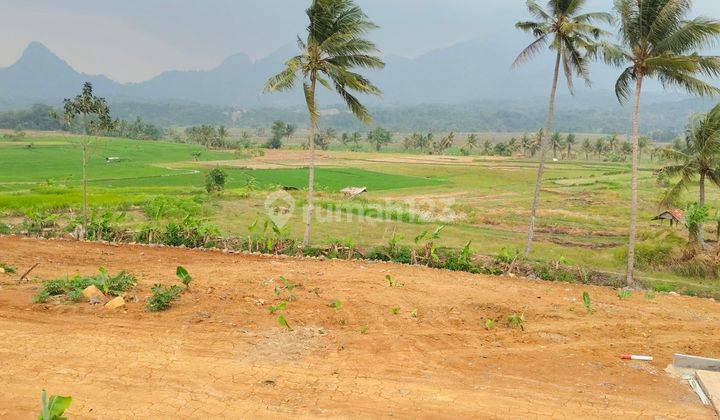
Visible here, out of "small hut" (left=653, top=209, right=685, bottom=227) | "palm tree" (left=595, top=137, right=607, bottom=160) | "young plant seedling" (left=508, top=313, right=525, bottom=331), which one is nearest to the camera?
"young plant seedling" (left=508, top=313, right=525, bottom=331)

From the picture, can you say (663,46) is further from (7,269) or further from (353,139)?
(353,139)

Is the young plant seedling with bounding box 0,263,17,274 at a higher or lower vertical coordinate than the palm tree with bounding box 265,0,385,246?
lower

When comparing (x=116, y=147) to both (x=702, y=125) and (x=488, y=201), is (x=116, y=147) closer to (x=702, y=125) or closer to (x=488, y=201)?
(x=488, y=201)

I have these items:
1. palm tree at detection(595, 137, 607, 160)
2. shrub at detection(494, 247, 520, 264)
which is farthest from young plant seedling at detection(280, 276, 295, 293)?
palm tree at detection(595, 137, 607, 160)

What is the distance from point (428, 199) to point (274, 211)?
1286 centimetres

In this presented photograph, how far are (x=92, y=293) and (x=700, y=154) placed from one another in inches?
843

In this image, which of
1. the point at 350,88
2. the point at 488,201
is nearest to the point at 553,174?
the point at 488,201

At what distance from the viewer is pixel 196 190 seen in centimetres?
3716

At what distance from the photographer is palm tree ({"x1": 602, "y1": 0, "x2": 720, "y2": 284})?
1467 centimetres

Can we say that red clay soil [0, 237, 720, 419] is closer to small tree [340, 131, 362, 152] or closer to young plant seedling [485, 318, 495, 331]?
young plant seedling [485, 318, 495, 331]

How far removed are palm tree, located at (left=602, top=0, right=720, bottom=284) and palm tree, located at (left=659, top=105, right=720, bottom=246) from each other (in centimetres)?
586

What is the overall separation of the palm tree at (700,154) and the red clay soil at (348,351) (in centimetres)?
942

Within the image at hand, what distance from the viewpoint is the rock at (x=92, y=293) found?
1070cm

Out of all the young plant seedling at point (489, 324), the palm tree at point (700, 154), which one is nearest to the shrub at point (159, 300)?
the young plant seedling at point (489, 324)
